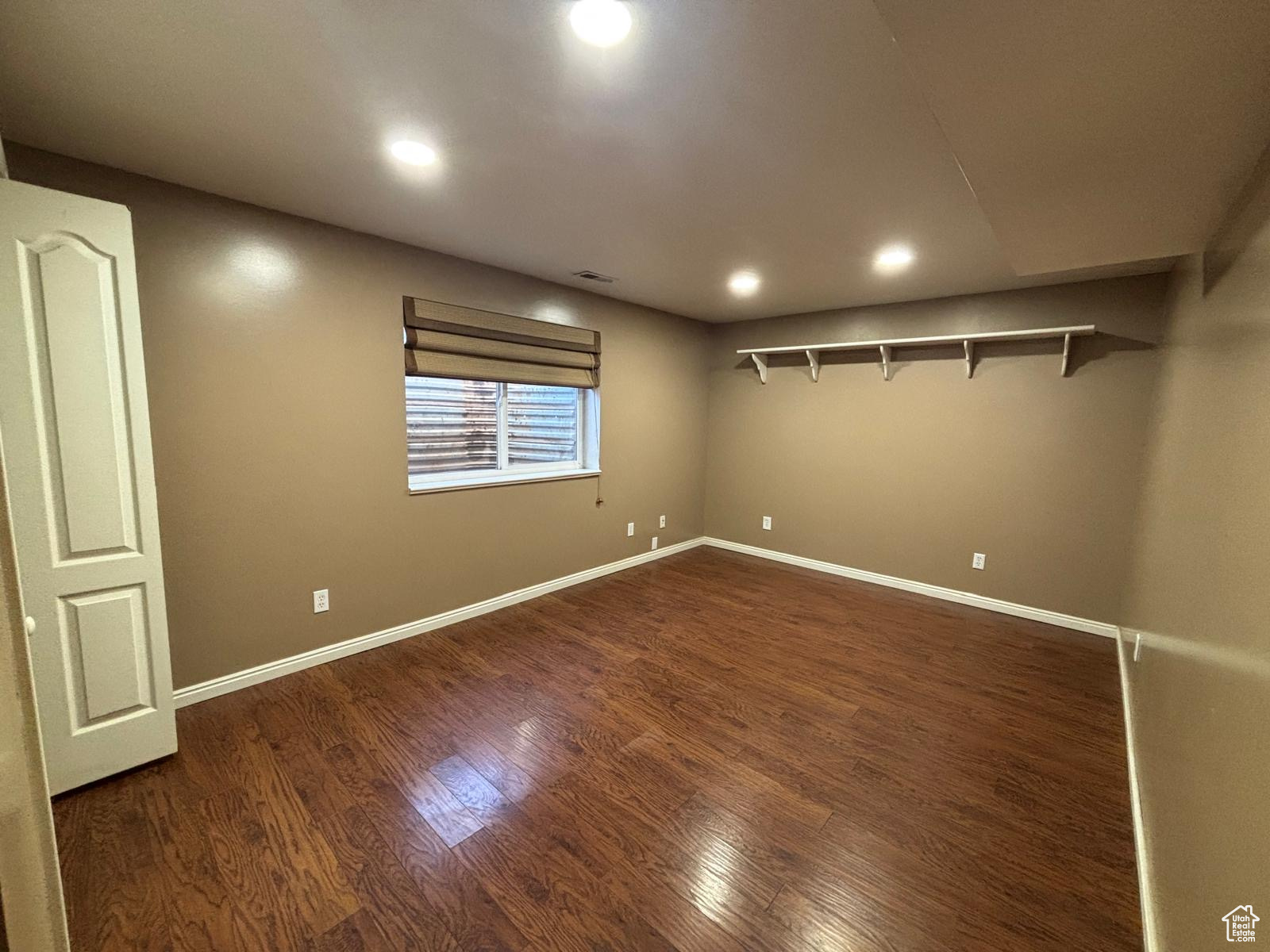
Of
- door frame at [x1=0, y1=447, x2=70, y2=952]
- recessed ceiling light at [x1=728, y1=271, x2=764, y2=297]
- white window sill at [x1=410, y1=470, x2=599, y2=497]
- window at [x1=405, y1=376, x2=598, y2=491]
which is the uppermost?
recessed ceiling light at [x1=728, y1=271, x2=764, y2=297]

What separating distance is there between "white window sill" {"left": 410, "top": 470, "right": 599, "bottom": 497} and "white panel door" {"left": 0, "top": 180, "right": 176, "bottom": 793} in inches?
51.6

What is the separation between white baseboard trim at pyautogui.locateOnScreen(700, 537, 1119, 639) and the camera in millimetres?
3234

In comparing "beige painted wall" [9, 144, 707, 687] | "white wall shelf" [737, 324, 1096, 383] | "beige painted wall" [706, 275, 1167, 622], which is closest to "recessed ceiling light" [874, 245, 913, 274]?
"white wall shelf" [737, 324, 1096, 383]

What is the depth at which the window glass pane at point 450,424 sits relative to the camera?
3055mm

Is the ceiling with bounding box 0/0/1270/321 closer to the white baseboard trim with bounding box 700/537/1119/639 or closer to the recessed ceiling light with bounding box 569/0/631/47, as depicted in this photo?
the recessed ceiling light with bounding box 569/0/631/47

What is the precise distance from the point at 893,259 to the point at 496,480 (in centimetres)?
282

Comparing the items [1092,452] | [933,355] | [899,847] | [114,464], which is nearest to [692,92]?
[114,464]

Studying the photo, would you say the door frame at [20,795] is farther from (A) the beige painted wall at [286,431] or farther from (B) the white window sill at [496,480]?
(B) the white window sill at [496,480]

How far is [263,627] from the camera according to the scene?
2.44 m

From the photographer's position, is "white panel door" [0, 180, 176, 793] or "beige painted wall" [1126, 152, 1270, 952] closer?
"beige painted wall" [1126, 152, 1270, 952]

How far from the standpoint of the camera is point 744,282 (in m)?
3.37

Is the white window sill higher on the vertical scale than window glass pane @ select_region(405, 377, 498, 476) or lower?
lower

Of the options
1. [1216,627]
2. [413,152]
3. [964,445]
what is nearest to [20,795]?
[413,152]

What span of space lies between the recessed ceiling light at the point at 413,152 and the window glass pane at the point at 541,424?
5.85 ft
